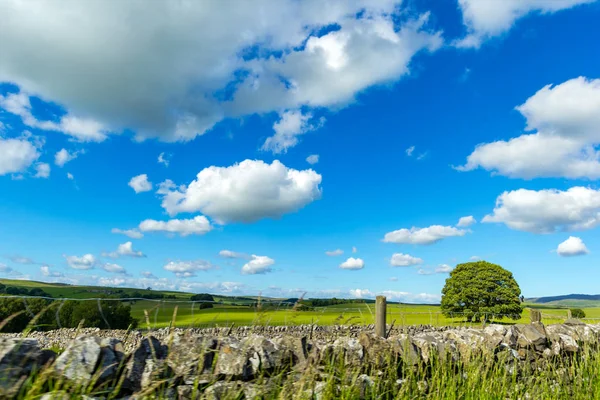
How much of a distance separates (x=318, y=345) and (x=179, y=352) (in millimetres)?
1397

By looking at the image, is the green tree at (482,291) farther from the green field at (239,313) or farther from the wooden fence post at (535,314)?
the wooden fence post at (535,314)

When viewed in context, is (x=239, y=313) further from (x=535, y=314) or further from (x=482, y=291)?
(x=482, y=291)

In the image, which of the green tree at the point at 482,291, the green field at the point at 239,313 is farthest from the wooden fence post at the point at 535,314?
the green tree at the point at 482,291

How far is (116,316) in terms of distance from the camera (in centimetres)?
1844

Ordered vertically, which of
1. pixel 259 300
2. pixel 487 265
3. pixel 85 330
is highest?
pixel 487 265

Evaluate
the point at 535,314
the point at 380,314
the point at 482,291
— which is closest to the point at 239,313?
the point at 380,314

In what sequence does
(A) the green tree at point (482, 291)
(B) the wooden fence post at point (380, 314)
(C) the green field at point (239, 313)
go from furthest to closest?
(A) the green tree at point (482, 291) → (B) the wooden fence post at point (380, 314) → (C) the green field at point (239, 313)

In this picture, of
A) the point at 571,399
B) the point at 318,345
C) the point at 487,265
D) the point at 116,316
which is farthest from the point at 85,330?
the point at 487,265

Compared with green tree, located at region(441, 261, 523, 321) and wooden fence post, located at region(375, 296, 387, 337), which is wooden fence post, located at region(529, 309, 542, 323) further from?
green tree, located at region(441, 261, 523, 321)

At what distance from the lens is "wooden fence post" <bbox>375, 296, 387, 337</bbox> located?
7715mm

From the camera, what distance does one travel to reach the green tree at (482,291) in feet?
115

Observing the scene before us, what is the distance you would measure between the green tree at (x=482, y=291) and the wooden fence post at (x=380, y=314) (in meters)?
29.5

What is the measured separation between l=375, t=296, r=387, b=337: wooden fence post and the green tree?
29.5 metres

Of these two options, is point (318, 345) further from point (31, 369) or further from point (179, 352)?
point (31, 369)
